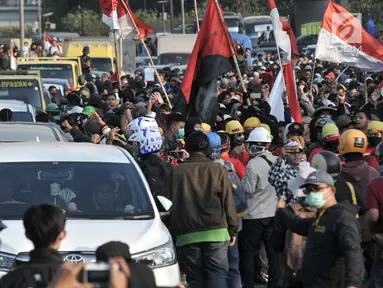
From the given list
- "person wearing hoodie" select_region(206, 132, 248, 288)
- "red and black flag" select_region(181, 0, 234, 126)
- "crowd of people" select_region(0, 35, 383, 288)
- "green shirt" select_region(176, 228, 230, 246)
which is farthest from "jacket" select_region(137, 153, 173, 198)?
"red and black flag" select_region(181, 0, 234, 126)

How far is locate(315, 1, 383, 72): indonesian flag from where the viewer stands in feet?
57.8

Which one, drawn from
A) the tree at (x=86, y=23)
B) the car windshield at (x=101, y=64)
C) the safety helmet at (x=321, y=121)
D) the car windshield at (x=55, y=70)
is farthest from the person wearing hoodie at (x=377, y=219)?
the tree at (x=86, y=23)

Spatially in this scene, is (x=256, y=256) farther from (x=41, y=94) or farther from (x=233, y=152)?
(x=41, y=94)

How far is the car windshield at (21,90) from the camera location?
22328 mm

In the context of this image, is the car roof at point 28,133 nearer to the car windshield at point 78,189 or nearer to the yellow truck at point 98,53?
the car windshield at point 78,189

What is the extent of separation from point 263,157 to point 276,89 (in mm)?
5492

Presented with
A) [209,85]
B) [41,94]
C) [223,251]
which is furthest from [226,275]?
[41,94]

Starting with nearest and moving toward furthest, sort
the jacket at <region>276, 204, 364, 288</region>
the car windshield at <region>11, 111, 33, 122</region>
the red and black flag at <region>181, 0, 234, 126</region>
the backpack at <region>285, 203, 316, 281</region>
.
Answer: the jacket at <region>276, 204, 364, 288</region>
the backpack at <region>285, 203, 316, 281</region>
the red and black flag at <region>181, 0, 234, 126</region>
the car windshield at <region>11, 111, 33, 122</region>

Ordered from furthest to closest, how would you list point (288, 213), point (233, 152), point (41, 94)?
point (41, 94) → point (233, 152) → point (288, 213)

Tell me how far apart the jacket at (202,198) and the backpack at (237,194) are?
73cm

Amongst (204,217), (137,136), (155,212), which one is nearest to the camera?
(155,212)

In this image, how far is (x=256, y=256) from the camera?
12.0 meters

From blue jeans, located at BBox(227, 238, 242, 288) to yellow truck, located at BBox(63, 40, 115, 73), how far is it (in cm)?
3013

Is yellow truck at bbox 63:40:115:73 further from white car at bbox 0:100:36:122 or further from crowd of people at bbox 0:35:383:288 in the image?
crowd of people at bbox 0:35:383:288
